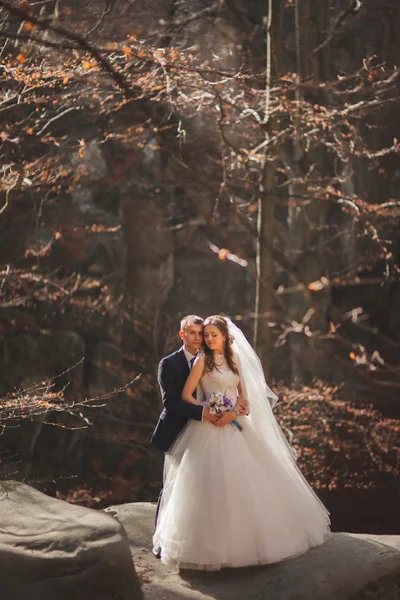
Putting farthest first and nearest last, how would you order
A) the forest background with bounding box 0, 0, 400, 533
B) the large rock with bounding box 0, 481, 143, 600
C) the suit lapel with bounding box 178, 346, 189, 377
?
the forest background with bounding box 0, 0, 400, 533 < the suit lapel with bounding box 178, 346, 189, 377 < the large rock with bounding box 0, 481, 143, 600

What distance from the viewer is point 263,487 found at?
557cm

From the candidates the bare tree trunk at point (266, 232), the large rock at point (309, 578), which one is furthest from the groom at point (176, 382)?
the bare tree trunk at point (266, 232)

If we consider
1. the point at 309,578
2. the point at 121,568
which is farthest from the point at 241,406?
the point at 121,568

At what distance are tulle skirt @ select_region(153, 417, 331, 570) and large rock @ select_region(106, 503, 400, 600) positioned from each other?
0.10 meters

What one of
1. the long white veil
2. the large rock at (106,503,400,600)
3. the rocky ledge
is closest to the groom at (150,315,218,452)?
the long white veil

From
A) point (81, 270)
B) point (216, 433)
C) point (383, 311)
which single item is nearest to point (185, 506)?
point (216, 433)

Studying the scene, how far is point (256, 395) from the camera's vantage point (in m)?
5.96

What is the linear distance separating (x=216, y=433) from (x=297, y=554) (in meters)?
1.01

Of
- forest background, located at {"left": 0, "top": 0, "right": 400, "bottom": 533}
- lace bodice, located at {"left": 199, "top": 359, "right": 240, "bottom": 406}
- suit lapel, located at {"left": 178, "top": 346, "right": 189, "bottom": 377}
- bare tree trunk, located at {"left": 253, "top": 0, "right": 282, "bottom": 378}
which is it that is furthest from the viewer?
forest background, located at {"left": 0, "top": 0, "right": 400, "bottom": 533}

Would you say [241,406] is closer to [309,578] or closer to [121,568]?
[309,578]

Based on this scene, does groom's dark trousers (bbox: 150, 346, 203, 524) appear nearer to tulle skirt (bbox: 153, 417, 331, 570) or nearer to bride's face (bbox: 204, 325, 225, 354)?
tulle skirt (bbox: 153, 417, 331, 570)

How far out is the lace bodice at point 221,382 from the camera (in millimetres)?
5785

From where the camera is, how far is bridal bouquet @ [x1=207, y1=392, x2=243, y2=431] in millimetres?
5691

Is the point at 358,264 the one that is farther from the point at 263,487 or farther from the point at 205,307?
the point at 263,487
